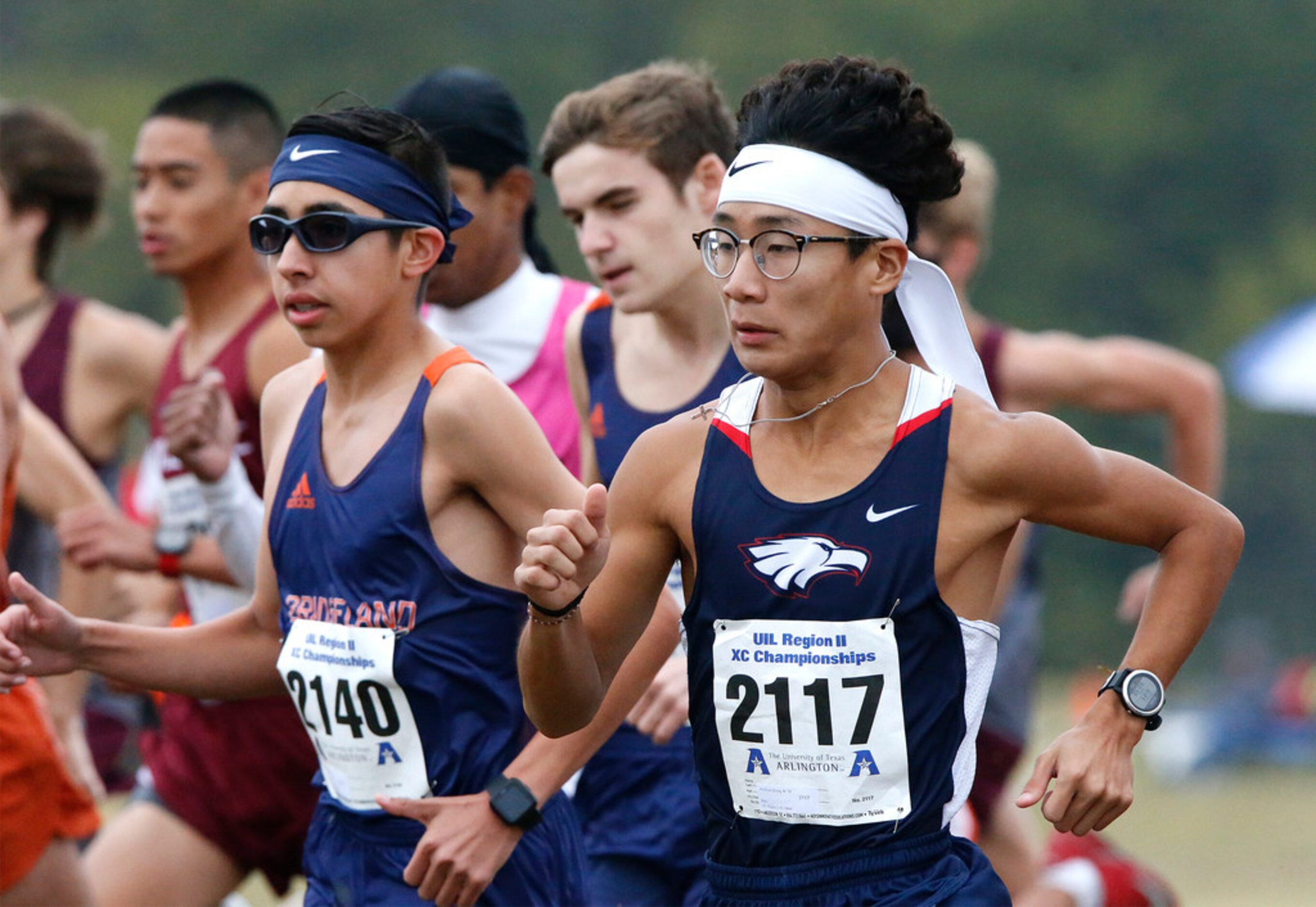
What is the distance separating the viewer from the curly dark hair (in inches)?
152

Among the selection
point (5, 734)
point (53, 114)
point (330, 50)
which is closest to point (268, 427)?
point (5, 734)

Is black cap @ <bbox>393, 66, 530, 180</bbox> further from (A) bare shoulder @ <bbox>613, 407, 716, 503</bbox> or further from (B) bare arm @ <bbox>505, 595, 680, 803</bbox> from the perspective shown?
(A) bare shoulder @ <bbox>613, 407, 716, 503</bbox>

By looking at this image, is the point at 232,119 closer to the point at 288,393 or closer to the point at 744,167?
the point at 288,393

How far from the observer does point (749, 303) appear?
3758 millimetres

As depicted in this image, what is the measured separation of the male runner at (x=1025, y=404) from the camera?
6.96 metres

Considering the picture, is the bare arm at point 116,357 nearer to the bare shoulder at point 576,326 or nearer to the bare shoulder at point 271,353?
the bare shoulder at point 271,353

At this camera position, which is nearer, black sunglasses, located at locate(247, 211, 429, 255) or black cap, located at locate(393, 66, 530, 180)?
black sunglasses, located at locate(247, 211, 429, 255)

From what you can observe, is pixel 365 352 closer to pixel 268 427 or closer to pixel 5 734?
pixel 268 427

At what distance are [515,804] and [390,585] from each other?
0.50m

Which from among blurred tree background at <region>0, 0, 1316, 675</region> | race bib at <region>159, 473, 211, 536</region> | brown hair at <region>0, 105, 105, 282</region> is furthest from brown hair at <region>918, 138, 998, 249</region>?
blurred tree background at <region>0, 0, 1316, 675</region>

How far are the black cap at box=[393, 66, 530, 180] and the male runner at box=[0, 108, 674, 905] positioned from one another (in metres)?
1.21

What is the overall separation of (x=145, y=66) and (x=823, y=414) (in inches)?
1426

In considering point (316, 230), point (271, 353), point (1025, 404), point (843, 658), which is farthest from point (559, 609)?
point (1025, 404)

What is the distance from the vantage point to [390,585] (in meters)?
4.25
